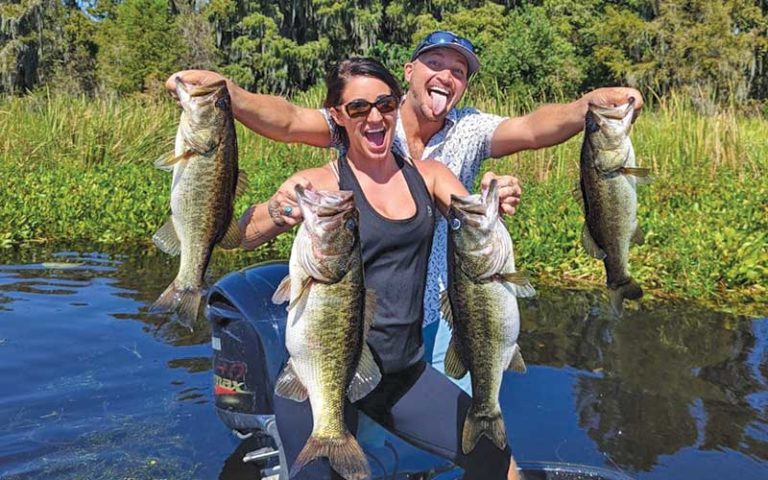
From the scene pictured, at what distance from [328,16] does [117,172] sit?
26814 mm

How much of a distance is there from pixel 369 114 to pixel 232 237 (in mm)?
785

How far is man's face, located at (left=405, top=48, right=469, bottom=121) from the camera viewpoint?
13.4ft

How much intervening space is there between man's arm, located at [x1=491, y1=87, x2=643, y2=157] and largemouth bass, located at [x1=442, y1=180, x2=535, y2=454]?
97 centimetres

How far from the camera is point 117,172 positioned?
13578 millimetres

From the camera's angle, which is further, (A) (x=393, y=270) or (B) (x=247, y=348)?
(B) (x=247, y=348)

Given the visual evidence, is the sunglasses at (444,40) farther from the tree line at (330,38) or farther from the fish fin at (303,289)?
the tree line at (330,38)

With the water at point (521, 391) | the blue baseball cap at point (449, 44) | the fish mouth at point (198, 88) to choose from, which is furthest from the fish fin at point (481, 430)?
the water at point (521, 391)

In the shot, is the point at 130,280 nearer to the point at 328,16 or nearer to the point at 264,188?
the point at 264,188

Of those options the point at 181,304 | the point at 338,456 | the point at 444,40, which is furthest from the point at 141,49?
the point at 338,456

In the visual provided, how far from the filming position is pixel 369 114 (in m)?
3.39

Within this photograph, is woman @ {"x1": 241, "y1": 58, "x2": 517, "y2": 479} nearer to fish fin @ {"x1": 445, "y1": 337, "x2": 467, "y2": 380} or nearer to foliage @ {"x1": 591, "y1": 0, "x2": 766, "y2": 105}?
fish fin @ {"x1": 445, "y1": 337, "x2": 467, "y2": 380}

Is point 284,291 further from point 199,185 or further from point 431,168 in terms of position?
point 431,168

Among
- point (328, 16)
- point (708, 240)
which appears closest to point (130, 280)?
point (708, 240)

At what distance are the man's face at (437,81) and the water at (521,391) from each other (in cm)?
254
